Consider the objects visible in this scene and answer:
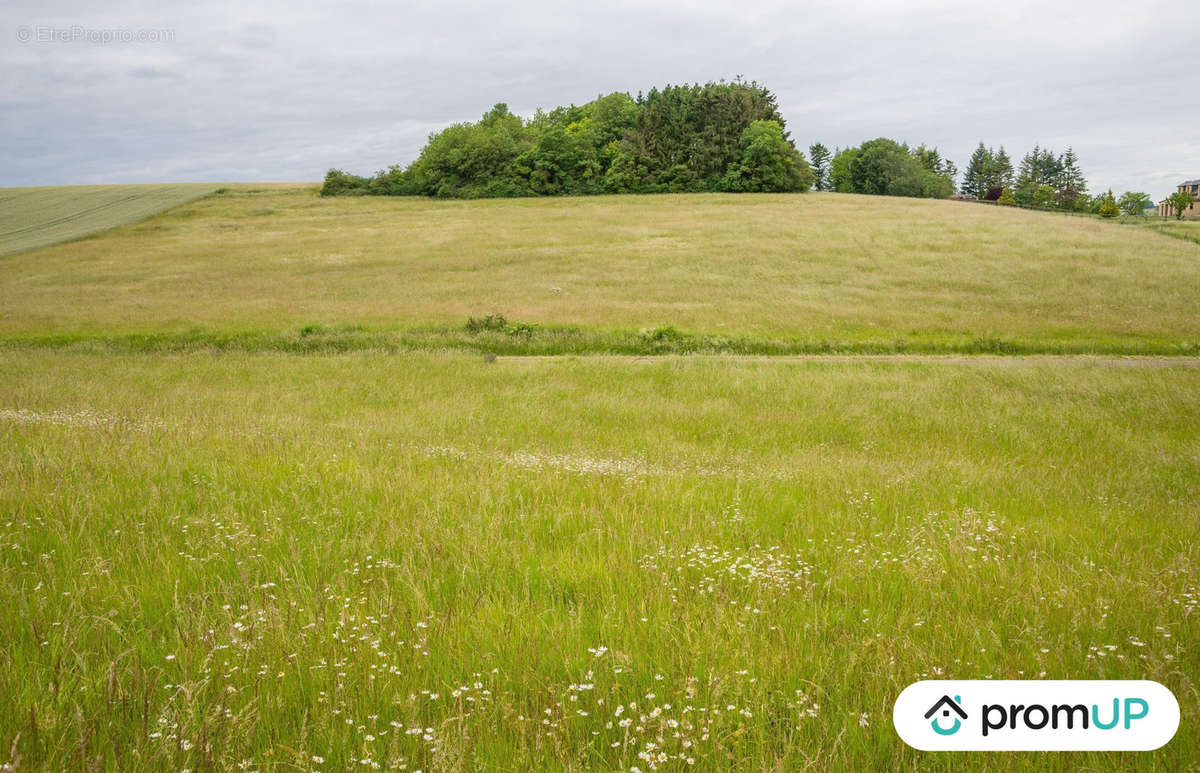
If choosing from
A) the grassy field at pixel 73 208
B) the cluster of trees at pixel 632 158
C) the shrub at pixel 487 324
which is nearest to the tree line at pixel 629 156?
the cluster of trees at pixel 632 158

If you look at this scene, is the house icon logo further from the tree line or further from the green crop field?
the tree line

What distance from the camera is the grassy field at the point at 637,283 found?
83.6ft

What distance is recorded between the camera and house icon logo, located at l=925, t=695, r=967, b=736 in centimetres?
276

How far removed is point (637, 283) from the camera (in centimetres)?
3581

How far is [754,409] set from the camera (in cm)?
1412

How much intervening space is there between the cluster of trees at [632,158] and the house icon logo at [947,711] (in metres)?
89.9

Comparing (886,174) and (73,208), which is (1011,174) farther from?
(73,208)

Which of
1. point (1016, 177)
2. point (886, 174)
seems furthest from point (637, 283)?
point (1016, 177)

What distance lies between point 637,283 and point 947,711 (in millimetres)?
33724

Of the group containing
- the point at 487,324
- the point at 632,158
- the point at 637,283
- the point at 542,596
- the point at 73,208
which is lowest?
the point at 542,596

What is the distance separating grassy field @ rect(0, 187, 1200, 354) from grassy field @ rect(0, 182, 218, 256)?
5.60 metres

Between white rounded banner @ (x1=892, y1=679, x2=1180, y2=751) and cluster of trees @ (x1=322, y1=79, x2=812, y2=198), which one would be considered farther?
cluster of trees @ (x1=322, y1=79, x2=812, y2=198)

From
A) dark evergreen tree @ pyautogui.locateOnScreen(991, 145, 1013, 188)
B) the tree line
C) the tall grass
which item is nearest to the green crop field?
the tall grass

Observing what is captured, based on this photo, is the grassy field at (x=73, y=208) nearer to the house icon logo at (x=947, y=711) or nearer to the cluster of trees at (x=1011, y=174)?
the house icon logo at (x=947, y=711)
